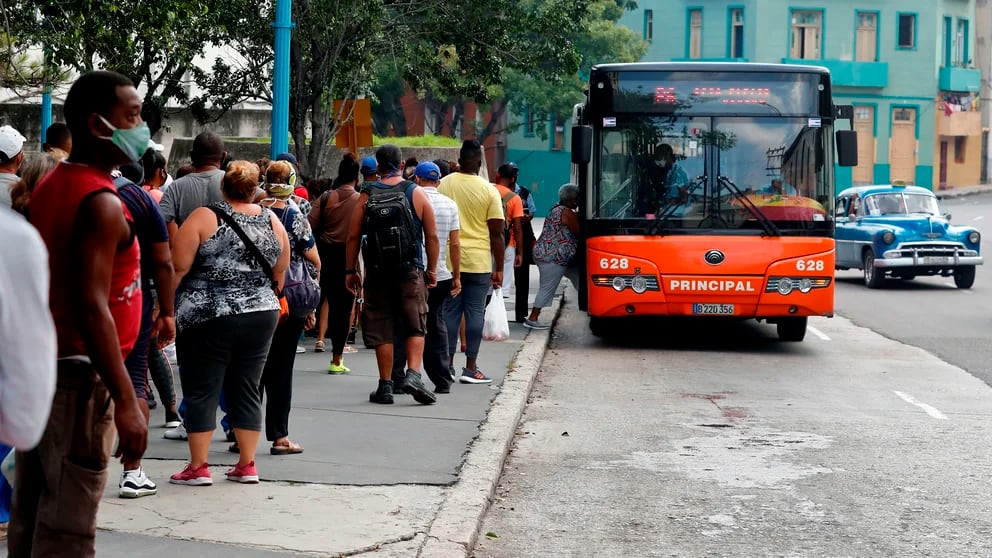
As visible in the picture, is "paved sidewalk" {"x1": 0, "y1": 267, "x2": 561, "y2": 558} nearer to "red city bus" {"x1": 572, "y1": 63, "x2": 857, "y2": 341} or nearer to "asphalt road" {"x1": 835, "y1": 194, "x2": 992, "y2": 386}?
"red city bus" {"x1": 572, "y1": 63, "x2": 857, "y2": 341}

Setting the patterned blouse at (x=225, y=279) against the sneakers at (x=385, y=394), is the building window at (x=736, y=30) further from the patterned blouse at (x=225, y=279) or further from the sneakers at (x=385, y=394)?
the patterned blouse at (x=225, y=279)

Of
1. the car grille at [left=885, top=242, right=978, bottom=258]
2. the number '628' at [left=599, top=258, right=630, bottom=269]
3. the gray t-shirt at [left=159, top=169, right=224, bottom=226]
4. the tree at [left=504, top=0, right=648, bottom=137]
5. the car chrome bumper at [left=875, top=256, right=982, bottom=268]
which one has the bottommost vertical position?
the car chrome bumper at [left=875, top=256, right=982, bottom=268]

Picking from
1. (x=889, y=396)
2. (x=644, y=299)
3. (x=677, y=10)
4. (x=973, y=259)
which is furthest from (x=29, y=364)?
(x=677, y=10)

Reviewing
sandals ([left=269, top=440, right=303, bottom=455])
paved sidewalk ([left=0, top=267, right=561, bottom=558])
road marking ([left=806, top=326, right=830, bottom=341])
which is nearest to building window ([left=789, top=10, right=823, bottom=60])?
road marking ([left=806, top=326, right=830, bottom=341])

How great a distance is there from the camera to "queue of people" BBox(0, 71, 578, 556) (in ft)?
13.0

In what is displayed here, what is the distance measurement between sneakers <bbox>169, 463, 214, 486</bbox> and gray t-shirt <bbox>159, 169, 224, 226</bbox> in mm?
1643

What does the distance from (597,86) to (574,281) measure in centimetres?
309

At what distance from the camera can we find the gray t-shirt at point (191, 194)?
7.82 m

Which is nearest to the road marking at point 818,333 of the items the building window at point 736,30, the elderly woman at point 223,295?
the elderly woman at point 223,295

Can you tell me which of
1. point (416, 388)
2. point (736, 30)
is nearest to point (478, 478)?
point (416, 388)

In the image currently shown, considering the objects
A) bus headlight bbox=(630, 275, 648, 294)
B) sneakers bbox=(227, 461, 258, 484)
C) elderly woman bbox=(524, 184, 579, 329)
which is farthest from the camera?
elderly woman bbox=(524, 184, 579, 329)

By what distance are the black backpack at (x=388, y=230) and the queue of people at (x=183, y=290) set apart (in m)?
0.01

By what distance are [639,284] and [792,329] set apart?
2.27 m

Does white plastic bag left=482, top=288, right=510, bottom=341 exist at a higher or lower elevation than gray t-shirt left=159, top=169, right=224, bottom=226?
lower
